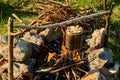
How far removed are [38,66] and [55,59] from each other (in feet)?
1.49

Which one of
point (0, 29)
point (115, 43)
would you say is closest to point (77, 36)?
point (115, 43)

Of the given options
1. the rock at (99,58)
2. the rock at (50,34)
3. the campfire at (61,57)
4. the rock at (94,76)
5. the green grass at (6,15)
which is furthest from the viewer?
the green grass at (6,15)

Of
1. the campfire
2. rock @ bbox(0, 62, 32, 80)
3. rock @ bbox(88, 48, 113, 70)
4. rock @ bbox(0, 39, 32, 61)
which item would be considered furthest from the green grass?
rock @ bbox(88, 48, 113, 70)

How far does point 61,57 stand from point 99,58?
0.91m

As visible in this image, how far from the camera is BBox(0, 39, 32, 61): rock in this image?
25.3ft

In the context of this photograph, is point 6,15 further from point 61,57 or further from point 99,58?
point 99,58

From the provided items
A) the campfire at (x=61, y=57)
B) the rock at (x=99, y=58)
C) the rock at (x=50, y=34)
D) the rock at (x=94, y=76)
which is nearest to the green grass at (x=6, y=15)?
the rock at (x=50, y=34)

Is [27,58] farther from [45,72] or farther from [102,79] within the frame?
[102,79]

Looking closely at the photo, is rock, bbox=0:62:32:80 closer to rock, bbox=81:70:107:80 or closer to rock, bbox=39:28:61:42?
rock, bbox=81:70:107:80

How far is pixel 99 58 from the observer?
7898 mm

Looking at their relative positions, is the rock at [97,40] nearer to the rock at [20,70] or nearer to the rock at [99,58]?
the rock at [99,58]

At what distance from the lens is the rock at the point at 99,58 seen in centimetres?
781

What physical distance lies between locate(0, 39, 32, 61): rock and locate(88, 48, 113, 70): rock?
4.87 feet

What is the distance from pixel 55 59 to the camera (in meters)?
8.13
